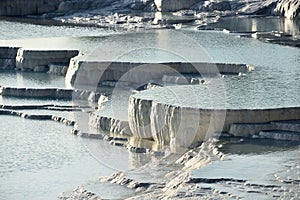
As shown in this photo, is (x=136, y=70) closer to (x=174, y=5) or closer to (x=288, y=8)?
(x=288, y=8)

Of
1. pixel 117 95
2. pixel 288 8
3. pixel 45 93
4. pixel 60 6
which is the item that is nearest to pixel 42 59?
pixel 45 93

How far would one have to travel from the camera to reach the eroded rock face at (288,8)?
3916 centimetres

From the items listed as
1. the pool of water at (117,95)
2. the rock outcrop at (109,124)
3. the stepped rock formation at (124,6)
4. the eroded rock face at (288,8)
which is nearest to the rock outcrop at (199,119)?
the pool of water at (117,95)

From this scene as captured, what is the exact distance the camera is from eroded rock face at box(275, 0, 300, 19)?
39.2m

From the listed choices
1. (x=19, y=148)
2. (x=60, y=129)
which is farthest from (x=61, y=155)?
(x=60, y=129)

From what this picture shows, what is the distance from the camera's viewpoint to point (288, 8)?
130 feet

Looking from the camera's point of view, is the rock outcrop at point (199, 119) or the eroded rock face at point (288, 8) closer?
the rock outcrop at point (199, 119)

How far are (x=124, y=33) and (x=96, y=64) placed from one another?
7.95m

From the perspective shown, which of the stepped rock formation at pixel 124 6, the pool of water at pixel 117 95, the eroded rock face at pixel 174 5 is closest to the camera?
the pool of water at pixel 117 95

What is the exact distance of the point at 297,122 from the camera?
20141 millimetres

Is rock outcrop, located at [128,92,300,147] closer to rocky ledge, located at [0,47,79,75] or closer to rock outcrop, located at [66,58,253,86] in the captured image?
rock outcrop, located at [66,58,253,86]

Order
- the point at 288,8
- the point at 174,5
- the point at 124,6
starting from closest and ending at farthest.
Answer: the point at 288,8
the point at 174,5
the point at 124,6

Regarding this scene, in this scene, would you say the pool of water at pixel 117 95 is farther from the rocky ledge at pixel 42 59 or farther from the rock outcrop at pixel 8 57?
the rock outcrop at pixel 8 57

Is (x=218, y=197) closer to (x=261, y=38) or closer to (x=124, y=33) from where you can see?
(x=261, y=38)
